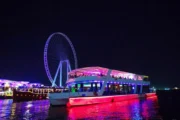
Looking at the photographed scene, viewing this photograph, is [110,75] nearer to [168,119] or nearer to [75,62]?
[75,62]

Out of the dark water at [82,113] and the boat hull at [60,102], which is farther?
the boat hull at [60,102]

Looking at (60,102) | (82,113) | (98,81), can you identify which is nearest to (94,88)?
(98,81)

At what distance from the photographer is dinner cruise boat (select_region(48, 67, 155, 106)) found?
48.0 m

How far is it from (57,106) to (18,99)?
34.0 m

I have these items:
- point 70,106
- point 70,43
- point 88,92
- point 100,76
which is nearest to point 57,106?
point 70,106

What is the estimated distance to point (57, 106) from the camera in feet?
158

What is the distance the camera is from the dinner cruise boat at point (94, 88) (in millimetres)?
48031

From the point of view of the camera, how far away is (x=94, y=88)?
5550 cm

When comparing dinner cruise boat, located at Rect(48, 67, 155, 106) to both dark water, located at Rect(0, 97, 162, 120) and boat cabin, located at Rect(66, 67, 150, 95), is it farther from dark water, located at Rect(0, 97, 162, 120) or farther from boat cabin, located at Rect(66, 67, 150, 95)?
dark water, located at Rect(0, 97, 162, 120)

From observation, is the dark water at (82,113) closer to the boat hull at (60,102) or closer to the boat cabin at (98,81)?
the boat hull at (60,102)

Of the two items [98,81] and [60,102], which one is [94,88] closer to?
[98,81]

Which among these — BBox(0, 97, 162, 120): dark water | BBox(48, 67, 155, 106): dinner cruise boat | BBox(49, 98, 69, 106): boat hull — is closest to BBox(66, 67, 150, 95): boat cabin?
BBox(48, 67, 155, 106): dinner cruise boat

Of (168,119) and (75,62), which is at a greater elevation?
(75,62)

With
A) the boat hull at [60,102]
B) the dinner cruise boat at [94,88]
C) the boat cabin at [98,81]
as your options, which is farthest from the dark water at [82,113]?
the boat cabin at [98,81]
